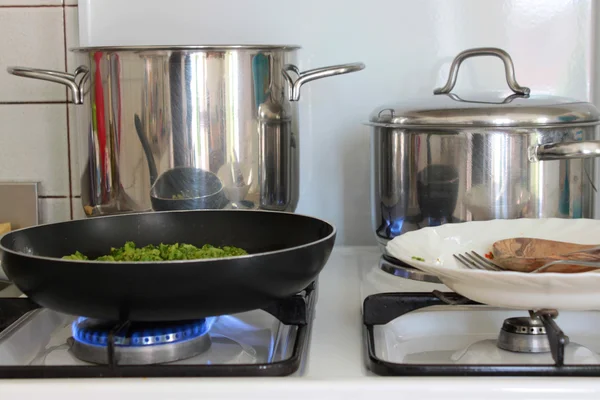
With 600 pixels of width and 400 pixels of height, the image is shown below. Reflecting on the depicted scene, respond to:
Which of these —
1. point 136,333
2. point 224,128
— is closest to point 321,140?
point 224,128

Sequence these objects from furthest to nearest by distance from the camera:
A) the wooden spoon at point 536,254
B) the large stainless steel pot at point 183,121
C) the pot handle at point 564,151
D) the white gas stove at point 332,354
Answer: the large stainless steel pot at point 183,121, the pot handle at point 564,151, the wooden spoon at point 536,254, the white gas stove at point 332,354

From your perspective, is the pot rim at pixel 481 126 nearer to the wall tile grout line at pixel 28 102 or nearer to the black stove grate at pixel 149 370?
the black stove grate at pixel 149 370

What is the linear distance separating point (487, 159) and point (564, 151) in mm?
92

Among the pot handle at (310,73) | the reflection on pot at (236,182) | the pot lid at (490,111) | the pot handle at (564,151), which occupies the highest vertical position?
the pot handle at (310,73)

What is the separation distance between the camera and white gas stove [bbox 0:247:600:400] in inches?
21.5

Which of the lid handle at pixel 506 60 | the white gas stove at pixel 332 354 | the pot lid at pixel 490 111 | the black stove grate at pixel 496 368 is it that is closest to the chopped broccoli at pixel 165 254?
the white gas stove at pixel 332 354

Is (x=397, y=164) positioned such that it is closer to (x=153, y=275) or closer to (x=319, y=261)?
(x=319, y=261)

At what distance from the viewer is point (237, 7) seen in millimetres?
1115

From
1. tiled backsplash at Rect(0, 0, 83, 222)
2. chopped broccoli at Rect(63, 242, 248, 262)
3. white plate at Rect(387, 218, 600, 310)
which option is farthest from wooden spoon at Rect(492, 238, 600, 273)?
tiled backsplash at Rect(0, 0, 83, 222)

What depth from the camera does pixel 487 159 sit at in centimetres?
86

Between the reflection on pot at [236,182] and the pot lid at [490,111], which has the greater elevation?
the pot lid at [490,111]

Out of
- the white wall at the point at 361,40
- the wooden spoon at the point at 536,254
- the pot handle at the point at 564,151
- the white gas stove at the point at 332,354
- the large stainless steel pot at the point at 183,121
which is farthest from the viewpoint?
the white wall at the point at 361,40

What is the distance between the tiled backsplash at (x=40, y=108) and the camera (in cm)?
115

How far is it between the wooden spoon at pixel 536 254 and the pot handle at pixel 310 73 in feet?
0.99
